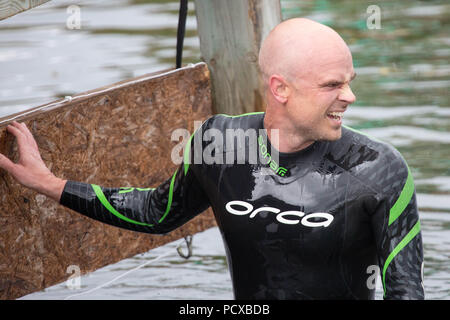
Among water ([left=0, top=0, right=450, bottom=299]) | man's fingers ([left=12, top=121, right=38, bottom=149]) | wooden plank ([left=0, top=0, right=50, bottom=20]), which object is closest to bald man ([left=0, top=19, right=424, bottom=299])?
man's fingers ([left=12, top=121, right=38, bottom=149])

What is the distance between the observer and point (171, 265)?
6.70 metres

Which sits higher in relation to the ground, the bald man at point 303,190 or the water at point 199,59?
the bald man at point 303,190

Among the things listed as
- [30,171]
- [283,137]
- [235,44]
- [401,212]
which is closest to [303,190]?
[283,137]

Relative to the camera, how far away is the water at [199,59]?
254 inches

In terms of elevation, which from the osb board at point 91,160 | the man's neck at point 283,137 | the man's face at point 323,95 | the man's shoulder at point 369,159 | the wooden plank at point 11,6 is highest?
the wooden plank at point 11,6

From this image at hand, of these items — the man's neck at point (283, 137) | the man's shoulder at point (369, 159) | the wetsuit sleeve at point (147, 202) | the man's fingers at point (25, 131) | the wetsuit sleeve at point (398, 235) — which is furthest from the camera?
the man's fingers at point (25, 131)

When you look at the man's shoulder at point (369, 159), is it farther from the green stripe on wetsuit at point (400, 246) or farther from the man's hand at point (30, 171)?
the man's hand at point (30, 171)

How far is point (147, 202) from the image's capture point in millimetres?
4281

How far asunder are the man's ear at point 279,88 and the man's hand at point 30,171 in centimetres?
122

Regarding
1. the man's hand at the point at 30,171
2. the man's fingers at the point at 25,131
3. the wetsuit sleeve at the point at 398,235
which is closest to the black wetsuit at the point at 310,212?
the wetsuit sleeve at the point at 398,235

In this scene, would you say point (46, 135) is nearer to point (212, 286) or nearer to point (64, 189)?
point (64, 189)

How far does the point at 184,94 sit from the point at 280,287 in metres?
1.86

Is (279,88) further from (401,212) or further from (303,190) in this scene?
(401,212)
